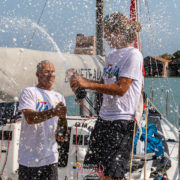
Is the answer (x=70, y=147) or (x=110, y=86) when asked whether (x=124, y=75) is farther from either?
(x=70, y=147)

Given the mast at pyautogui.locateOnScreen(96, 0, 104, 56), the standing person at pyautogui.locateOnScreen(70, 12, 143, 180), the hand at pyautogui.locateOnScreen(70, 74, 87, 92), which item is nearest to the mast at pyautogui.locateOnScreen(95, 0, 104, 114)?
the mast at pyautogui.locateOnScreen(96, 0, 104, 56)

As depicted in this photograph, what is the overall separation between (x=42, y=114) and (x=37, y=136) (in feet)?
0.71

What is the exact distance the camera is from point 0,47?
2838mm

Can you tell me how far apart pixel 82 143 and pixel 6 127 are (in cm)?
90

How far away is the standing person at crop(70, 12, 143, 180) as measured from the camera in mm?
1753

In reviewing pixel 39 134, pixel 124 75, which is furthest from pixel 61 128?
pixel 124 75

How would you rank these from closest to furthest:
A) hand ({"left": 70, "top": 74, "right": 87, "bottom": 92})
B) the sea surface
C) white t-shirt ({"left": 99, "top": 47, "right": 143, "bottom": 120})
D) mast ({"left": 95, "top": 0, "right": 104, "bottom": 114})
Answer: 1. hand ({"left": 70, "top": 74, "right": 87, "bottom": 92})
2. white t-shirt ({"left": 99, "top": 47, "right": 143, "bottom": 120})
3. mast ({"left": 95, "top": 0, "right": 104, "bottom": 114})
4. the sea surface

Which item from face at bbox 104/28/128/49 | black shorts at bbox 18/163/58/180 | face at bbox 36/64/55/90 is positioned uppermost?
face at bbox 104/28/128/49

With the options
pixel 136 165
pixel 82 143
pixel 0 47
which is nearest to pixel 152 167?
pixel 136 165

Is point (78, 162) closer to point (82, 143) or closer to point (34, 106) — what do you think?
point (82, 143)

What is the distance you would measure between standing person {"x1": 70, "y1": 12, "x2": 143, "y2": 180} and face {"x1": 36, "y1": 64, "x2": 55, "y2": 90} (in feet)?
1.33

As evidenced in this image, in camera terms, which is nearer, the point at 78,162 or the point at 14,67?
the point at 14,67

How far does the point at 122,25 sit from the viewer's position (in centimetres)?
181

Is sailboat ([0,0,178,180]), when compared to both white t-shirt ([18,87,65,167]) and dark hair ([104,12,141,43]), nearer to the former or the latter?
white t-shirt ([18,87,65,167])
